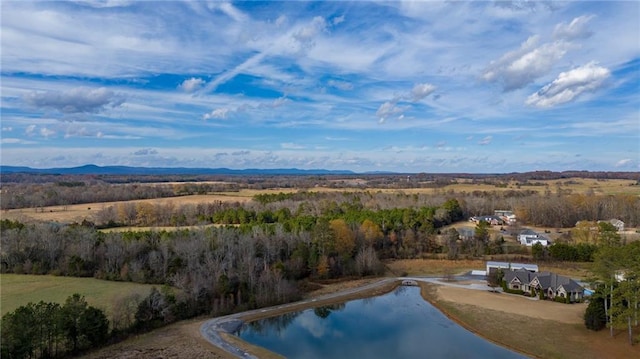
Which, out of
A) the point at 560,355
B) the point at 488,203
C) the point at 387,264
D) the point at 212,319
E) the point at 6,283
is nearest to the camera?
the point at 560,355

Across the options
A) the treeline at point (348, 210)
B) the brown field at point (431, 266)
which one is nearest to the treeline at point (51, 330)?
the brown field at point (431, 266)

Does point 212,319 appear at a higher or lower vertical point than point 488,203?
lower

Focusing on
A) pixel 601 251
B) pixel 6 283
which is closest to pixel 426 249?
pixel 601 251

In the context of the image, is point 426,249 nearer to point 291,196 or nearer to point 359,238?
point 359,238

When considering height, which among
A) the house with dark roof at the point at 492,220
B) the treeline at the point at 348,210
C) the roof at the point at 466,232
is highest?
the treeline at the point at 348,210

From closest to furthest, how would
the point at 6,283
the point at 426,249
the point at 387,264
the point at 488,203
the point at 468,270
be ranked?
the point at 6,283 → the point at 468,270 → the point at 387,264 → the point at 426,249 → the point at 488,203

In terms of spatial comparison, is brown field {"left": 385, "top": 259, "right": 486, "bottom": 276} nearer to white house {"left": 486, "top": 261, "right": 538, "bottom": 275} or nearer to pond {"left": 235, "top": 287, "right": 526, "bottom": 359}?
white house {"left": 486, "top": 261, "right": 538, "bottom": 275}

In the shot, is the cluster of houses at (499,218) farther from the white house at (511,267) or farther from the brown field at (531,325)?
the brown field at (531,325)

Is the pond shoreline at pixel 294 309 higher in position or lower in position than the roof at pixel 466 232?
lower
